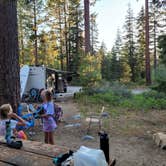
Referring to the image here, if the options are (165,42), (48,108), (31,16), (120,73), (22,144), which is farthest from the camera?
(120,73)

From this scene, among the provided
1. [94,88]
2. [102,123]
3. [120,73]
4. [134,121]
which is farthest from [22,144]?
[120,73]

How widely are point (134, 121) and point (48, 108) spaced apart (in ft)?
12.9

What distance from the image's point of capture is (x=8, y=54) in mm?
5859

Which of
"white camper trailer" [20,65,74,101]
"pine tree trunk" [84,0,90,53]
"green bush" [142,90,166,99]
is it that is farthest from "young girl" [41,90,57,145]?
"pine tree trunk" [84,0,90,53]

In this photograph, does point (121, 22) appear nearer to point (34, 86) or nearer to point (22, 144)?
point (34, 86)

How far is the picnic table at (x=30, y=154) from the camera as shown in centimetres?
230

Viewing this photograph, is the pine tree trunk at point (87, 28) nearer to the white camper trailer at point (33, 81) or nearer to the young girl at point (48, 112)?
the white camper trailer at point (33, 81)

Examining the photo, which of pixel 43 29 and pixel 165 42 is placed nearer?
pixel 165 42

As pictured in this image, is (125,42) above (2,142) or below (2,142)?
above

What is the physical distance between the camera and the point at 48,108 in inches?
179

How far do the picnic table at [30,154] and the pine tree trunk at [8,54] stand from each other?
309 centimetres

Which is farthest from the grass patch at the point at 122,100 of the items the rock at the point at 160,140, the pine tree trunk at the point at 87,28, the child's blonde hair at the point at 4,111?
the child's blonde hair at the point at 4,111

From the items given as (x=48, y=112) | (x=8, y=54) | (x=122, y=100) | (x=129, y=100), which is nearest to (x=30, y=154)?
(x=48, y=112)

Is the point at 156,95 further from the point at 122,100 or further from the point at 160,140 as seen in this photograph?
the point at 160,140
